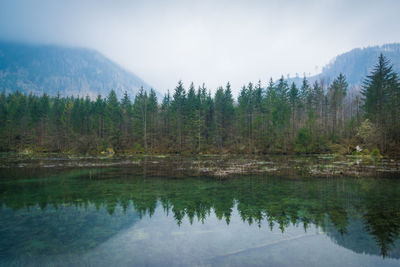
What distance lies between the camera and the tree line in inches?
2097

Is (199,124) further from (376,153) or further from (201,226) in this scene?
(201,226)

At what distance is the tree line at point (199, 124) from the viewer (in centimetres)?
5326

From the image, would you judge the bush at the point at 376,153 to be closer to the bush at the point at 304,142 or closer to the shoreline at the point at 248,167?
the shoreline at the point at 248,167

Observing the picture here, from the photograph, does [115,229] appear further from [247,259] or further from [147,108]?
[147,108]

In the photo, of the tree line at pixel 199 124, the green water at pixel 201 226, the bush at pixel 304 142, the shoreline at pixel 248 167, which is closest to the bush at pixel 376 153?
the shoreline at pixel 248 167

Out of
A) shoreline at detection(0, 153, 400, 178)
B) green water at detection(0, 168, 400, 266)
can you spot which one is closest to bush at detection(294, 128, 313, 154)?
shoreline at detection(0, 153, 400, 178)

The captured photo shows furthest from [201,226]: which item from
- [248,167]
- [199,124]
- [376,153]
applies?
[199,124]

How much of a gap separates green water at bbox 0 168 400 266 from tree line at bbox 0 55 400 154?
41.3 meters

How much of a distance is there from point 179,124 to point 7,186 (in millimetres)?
45810

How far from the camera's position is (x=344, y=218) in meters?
8.46

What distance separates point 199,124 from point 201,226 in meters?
49.0

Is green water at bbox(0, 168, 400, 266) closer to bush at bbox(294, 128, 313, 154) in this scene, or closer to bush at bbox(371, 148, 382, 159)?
bush at bbox(371, 148, 382, 159)

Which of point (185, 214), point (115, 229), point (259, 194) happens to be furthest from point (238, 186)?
point (115, 229)

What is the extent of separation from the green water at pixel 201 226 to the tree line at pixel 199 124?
41.3 metres
